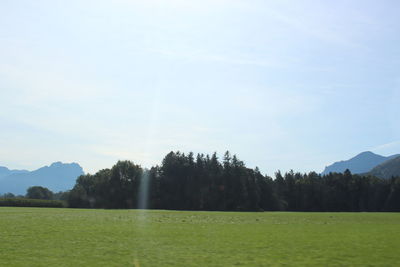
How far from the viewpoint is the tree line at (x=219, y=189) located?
433 feet

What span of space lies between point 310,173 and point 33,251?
503 ft

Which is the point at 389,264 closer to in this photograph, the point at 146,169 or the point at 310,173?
the point at 146,169

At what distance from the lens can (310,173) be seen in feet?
526

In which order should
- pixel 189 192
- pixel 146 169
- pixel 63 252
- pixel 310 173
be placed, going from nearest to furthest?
pixel 63 252 → pixel 189 192 → pixel 146 169 → pixel 310 173

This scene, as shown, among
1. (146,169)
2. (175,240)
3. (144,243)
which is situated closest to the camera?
(144,243)

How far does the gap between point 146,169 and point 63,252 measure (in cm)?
12645

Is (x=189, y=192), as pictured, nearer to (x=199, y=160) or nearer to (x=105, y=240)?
(x=199, y=160)

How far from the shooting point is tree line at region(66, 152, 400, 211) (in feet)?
433

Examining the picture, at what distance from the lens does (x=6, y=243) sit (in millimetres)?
19734

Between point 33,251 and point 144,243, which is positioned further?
point 144,243

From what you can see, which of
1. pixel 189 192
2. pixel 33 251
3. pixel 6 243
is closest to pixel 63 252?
pixel 33 251

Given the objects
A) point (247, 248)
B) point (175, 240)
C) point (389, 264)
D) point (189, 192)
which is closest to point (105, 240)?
point (175, 240)

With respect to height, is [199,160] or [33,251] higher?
[199,160]

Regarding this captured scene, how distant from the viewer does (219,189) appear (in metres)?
136
